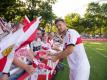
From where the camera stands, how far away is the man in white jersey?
6.41 meters

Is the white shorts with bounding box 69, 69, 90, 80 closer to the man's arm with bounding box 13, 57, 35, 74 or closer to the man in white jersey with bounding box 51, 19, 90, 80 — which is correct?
the man in white jersey with bounding box 51, 19, 90, 80

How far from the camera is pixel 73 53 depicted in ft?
21.8

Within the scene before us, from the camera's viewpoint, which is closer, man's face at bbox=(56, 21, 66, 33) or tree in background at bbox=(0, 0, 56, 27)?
man's face at bbox=(56, 21, 66, 33)

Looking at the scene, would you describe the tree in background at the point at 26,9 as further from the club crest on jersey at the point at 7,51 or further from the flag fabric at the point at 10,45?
the club crest on jersey at the point at 7,51

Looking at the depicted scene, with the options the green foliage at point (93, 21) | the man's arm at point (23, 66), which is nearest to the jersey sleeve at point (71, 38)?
the man's arm at point (23, 66)

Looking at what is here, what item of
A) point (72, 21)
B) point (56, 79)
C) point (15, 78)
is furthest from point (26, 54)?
point (72, 21)

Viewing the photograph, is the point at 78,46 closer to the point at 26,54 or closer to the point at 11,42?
the point at 26,54

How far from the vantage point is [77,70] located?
22.1 feet

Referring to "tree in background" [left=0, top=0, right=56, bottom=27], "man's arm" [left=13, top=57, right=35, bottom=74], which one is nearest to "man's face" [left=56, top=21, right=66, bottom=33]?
"man's arm" [left=13, top=57, right=35, bottom=74]

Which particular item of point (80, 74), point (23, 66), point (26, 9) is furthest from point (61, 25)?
point (26, 9)

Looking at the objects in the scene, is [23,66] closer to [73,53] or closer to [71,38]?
[71,38]

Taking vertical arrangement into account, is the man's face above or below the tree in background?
above

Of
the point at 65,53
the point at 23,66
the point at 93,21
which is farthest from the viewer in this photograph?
the point at 93,21

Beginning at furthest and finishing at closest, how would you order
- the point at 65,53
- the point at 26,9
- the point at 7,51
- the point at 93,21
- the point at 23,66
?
1. the point at 93,21
2. the point at 26,9
3. the point at 65,53
4. the point at 23,66
5. the point at 7,51
